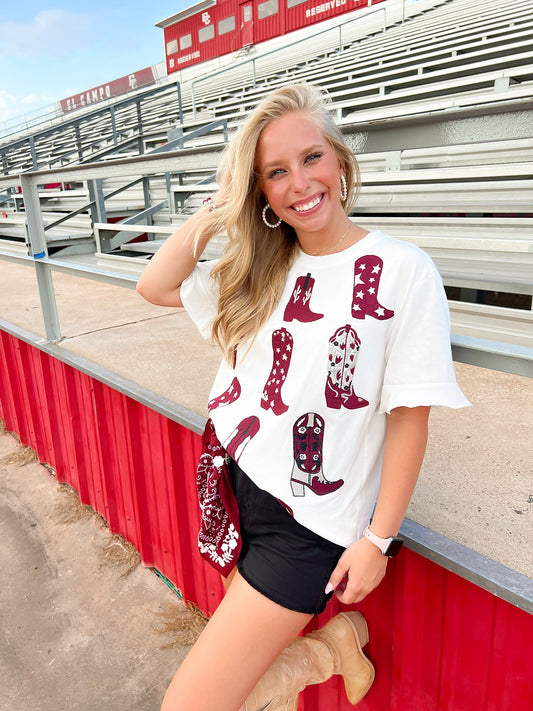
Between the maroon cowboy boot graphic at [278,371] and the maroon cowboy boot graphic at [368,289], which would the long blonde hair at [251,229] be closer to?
the maroon cowboy boot graphic at [278,371]

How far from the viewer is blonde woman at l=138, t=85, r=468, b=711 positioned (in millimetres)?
981

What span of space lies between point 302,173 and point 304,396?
447 mm

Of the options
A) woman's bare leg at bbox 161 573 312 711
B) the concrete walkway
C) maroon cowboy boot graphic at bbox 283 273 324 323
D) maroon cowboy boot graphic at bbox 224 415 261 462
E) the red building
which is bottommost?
the concrete walkway

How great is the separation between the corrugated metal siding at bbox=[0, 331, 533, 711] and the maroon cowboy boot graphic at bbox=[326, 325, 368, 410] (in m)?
0.47

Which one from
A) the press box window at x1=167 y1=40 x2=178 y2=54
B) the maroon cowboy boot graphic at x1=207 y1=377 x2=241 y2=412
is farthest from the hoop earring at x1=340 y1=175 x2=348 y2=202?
the press box window at x1=167 y1=40 x2=178 y2=54

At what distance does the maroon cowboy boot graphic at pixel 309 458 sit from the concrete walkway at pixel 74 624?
141cm

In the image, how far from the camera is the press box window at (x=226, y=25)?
65.5 ft

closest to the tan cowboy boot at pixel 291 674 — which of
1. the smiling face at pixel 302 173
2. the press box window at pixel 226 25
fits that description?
the smiling face at pixel 302 173

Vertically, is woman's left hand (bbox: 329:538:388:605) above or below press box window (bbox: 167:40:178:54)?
below

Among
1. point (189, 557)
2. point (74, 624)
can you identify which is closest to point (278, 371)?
point (189, 557)

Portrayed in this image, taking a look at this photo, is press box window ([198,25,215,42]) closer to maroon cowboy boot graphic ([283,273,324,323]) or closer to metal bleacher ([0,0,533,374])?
metal bleacher ([0,0,533,374])

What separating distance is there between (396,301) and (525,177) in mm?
3536

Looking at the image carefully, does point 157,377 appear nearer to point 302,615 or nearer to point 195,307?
point 195,307

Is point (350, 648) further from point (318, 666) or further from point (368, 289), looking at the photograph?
point (368, 289)
